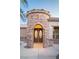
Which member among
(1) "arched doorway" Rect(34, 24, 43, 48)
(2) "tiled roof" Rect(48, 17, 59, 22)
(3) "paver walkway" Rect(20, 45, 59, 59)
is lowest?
(3) "paver walkway" Rect(20, 45, 59, 59)

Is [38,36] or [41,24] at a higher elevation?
[41,24]

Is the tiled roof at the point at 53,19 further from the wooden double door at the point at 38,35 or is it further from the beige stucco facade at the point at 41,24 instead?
the wooden double door at the point at 38,35

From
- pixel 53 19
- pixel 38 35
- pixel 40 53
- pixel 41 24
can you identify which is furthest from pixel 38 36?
pixel 53 19

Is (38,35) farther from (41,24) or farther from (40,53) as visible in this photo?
(40,53)

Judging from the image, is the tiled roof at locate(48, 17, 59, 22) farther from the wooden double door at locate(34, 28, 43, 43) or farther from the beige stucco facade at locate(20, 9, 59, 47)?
the wooden double door at locate(34, 28, 43, 43)

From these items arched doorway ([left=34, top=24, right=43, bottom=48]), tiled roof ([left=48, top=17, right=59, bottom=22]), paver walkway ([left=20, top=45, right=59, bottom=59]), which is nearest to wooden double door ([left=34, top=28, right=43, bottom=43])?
arched doorway ([left=34, top=24, right=43, bottom=48])

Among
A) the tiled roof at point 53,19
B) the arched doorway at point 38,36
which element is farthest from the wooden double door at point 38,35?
the tiled roof at point 53,19

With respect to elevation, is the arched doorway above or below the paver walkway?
above

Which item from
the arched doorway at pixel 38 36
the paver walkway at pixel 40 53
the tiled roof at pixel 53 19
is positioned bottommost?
the paver walkway at pixel 40 53

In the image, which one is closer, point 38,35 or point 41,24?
point 38,35

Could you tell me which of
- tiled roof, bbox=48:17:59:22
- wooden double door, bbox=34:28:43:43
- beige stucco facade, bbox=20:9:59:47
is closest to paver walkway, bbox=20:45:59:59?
beige stucco facade, bbox=20:9:59:47

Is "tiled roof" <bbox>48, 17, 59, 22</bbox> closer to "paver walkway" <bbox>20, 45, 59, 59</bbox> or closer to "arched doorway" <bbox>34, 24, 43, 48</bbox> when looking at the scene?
"arched doorway" <bbox>34, 24, 43, 48</bbox>
